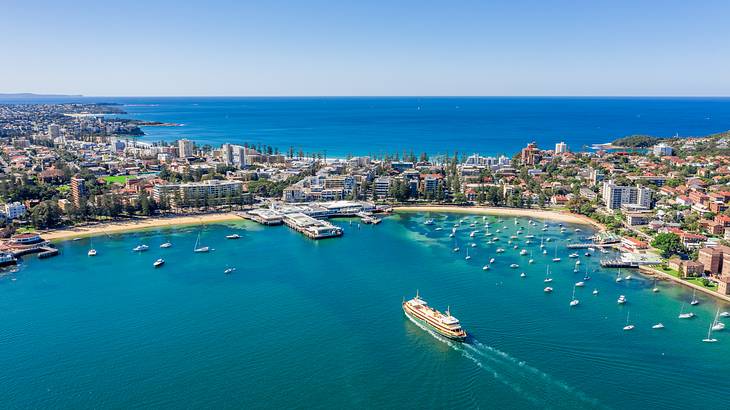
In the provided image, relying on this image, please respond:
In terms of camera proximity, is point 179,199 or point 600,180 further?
point 600,180

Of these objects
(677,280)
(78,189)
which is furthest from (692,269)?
(78,189)

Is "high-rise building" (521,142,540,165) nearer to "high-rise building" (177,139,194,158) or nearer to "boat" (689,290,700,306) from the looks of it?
"boat" (689,290,700,306)

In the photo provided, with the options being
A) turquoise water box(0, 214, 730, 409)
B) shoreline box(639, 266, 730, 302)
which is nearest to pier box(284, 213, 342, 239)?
turquoise water box(0, 214, 730, 409)

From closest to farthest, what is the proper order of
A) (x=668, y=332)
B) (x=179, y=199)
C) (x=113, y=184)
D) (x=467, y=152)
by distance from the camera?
(x=668, y=332) < (x=179, y=199) < (x=113, y=184) < (x=467, y=152)

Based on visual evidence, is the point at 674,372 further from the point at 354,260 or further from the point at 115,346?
A: the point at 115,346

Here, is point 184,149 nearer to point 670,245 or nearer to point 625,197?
point 625,197

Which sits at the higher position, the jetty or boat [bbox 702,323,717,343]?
the jetty

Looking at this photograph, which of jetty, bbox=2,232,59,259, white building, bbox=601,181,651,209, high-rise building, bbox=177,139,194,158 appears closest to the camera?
jetty, bbox=2,232,59,259

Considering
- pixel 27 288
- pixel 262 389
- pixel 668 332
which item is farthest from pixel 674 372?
pixel 27 288
